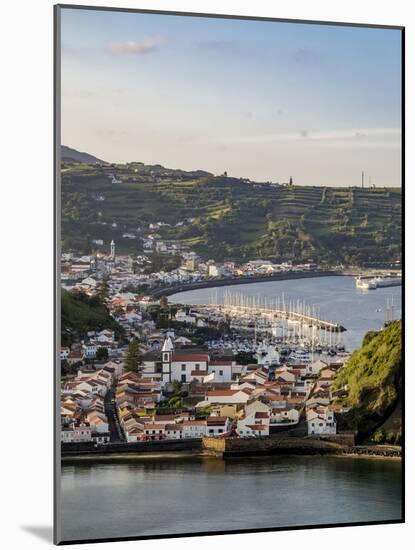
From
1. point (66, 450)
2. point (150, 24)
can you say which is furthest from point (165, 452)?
point (150, 24)

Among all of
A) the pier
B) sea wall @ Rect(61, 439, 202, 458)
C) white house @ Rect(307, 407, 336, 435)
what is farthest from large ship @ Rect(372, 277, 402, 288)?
sea wall @ Rect(61, 439, 202, 458)

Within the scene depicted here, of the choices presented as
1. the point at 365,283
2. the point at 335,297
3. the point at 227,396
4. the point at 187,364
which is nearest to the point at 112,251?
the point at 187,364

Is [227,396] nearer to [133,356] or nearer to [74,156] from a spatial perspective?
[133,356]

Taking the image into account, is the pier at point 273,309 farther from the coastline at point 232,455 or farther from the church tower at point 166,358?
the coastline at point 232,455

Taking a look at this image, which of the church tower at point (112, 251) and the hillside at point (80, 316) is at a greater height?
the church tower at point (112, 251)

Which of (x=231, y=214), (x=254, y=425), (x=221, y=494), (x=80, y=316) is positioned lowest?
(x=221, y=494)

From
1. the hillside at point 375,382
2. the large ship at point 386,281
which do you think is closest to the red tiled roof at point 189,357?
the hillside at point 375,382
